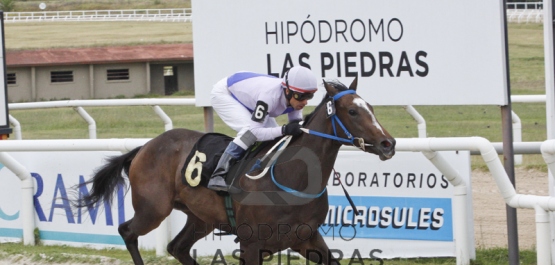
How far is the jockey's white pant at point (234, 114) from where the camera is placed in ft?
16.9

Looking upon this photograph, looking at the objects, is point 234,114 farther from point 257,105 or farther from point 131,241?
point 131,241

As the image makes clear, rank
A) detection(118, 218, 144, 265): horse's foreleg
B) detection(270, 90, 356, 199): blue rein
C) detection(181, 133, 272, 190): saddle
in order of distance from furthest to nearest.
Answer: detection(118, 218, 144, 265): horse's foreleg, detection(181, 133, 272, 190): saddle, detection(270, 90, 356, 199): blue rein

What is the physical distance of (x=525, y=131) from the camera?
516 inches

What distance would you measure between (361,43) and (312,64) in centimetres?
39

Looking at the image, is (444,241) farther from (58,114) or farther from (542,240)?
(58,114)

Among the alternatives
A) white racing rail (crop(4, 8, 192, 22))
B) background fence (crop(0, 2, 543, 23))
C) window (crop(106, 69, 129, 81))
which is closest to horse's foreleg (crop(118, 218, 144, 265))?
window (crop(106, 69, 129, 81))

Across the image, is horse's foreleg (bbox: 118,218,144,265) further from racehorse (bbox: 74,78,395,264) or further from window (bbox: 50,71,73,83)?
window (bbox: 50,71,73,83)

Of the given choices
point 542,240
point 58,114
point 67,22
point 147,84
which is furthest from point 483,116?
point 67,22

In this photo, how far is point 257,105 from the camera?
5.12 metres

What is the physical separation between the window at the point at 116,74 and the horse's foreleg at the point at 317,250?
27719 millimetres

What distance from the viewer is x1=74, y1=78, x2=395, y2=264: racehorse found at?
4797 millimetres

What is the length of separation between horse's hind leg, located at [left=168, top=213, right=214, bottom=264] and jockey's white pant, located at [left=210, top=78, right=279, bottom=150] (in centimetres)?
78

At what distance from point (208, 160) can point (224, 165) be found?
7.5 inches

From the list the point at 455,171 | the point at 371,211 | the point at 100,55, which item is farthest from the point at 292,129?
the point at 100,55
